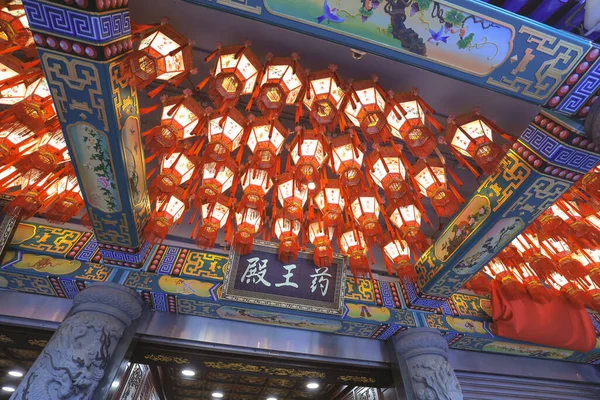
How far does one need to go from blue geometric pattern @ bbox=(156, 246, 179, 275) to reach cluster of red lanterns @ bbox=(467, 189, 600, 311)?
14.7ft

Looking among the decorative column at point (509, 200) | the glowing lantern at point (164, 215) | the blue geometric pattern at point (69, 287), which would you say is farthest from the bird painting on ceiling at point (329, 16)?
the blue geometric pattern at point (69, 287)

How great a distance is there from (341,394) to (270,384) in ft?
5.39

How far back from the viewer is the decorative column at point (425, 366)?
170 inches

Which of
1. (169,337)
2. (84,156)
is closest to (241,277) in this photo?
(169,337)

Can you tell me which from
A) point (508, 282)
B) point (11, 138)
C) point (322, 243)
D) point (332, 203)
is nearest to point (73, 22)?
point (11, 138)

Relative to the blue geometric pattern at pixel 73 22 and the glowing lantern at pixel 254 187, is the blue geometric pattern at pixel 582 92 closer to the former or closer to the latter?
the glowing lantern at pixel 254 187

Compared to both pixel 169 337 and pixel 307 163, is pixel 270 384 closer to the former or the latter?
pixel 169 337

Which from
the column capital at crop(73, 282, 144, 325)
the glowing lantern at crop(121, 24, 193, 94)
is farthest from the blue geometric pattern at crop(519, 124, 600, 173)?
the column capital at crop(73, 282, 144, 325)

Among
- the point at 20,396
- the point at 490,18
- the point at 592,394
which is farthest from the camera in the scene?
the point at 592,394

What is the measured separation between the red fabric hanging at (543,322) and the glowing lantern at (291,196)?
3739 mm

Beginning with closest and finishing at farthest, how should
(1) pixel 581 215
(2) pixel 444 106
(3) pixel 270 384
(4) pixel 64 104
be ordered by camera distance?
(4) pixel 64 104, (2) pixel 444 106, (1) pixel 581 215, (3) pixel 270 384

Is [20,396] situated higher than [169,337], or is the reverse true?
[169,337]

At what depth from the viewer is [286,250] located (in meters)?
4.04

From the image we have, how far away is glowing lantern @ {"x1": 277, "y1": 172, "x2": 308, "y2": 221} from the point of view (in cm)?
355
